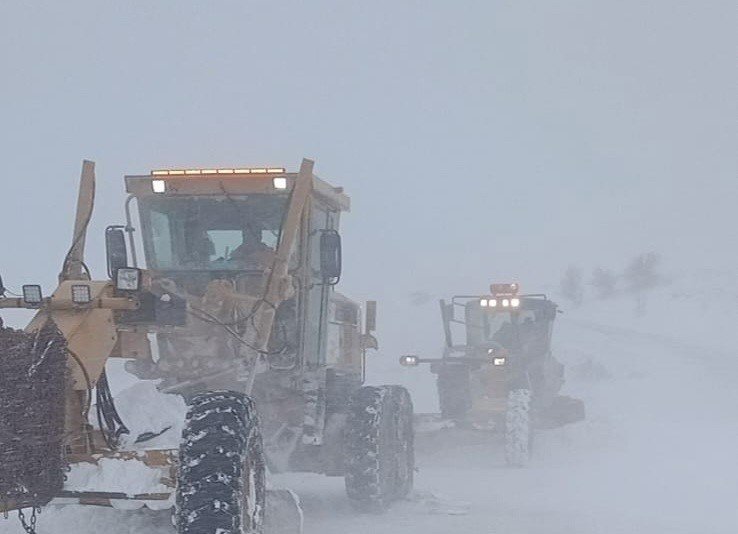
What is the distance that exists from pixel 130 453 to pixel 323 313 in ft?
13.0

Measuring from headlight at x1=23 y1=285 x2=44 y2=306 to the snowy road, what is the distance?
6.23ft

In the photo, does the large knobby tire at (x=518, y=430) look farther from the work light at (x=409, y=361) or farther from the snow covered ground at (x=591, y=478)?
the work light at (x=409, y=361)

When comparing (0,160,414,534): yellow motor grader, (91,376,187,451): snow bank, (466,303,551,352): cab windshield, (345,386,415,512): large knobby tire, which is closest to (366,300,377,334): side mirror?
(0,160,414,534): yellow motor grader

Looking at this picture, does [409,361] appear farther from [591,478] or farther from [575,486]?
[575,486]

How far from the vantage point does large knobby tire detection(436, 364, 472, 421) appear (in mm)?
15031

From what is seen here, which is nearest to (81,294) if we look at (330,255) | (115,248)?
(115,248)

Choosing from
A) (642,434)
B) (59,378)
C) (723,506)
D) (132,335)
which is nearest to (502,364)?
(642,434)

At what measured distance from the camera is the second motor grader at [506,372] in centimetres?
1380

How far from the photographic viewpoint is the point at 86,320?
573 centimetres

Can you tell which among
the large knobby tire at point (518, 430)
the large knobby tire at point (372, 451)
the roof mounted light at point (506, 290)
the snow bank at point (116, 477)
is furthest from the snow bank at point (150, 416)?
the roof mounted light at point (506, 290)

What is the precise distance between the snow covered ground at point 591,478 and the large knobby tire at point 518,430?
0.76 ft

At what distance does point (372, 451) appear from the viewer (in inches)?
365

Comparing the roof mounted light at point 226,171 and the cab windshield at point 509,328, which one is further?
the cab windshield at point 509,328

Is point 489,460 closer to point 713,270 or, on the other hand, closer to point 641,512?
point 641,512
